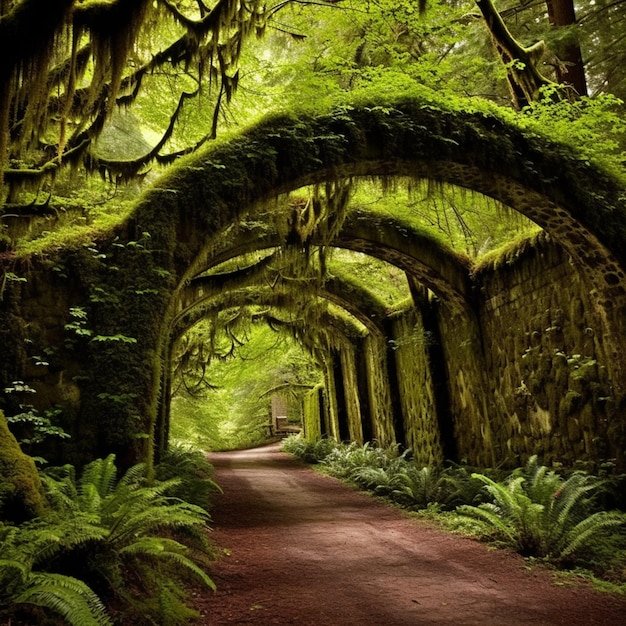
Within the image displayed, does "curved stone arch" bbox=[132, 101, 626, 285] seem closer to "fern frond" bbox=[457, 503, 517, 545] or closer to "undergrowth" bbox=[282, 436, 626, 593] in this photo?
"undergrowth" bbox=[282, 436, 626, 593]

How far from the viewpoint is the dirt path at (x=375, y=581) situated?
153 inches

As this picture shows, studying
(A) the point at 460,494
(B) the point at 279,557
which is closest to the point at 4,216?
(B) the point at 279,557

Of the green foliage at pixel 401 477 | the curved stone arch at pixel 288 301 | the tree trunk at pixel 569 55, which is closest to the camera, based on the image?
the green foliage at pixel 401 477

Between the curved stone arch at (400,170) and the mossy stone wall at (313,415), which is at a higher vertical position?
the curved stone arch at (400,170)

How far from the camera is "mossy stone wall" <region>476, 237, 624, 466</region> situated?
296 inches

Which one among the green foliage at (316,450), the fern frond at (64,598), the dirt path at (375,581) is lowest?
the dirt path at (375,581)

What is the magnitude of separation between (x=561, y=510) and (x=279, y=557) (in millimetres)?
3374

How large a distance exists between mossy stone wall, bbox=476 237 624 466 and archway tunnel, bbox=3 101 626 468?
3cm

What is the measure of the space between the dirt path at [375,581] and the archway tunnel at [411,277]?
196cm

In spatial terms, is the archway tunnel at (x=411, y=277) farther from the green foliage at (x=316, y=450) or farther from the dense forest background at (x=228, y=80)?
the green foliage at (x=316, y=450)

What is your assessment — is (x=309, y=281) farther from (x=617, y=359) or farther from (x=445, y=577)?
(x=445, y=577)

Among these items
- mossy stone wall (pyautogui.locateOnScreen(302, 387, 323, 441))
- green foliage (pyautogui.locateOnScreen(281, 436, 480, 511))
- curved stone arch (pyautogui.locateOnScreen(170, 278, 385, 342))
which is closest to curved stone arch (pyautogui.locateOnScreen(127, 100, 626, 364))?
green foliage (pyautogui.locateOnScreen(281, 436, 480, 511))

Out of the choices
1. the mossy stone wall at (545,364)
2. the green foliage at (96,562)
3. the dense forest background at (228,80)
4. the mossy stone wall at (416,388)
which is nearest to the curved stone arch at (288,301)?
the mossy stone wall at (416,388)

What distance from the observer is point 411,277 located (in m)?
11.7
